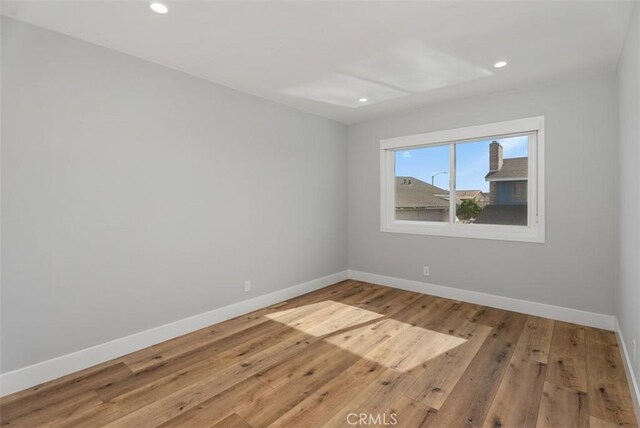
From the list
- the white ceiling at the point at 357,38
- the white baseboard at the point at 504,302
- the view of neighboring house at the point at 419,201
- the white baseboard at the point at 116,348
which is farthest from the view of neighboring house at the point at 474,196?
the white baseboard at the point at 116,348

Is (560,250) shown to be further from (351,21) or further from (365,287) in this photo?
(351,21)

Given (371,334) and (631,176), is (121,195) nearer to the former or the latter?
(371,334)

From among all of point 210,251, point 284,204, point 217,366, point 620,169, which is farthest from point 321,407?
point 620,169

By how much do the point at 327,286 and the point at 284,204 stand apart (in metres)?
1.48

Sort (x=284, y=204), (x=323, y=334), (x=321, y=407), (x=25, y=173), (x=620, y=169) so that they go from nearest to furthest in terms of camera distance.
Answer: (x=321, y=407) → (x=25, y=173) → (x=620, y=169) → (x=323, y=334) → (x=284, y=204)

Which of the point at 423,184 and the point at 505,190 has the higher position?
the point at 423,184

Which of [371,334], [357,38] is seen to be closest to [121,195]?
[357,38]

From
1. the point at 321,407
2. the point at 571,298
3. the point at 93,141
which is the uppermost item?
the point at 93,141

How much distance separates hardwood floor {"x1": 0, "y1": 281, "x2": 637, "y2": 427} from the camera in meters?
1.81

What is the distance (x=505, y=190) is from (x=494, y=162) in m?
0.37

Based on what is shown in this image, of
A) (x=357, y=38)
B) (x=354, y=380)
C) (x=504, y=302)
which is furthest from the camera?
(x=504, y=302)

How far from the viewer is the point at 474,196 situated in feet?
12.6

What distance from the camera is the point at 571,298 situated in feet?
10.2

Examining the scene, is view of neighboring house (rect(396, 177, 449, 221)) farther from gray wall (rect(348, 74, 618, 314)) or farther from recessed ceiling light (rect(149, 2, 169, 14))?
recessed ceiling light (rect(149, 2, 169, 14))
